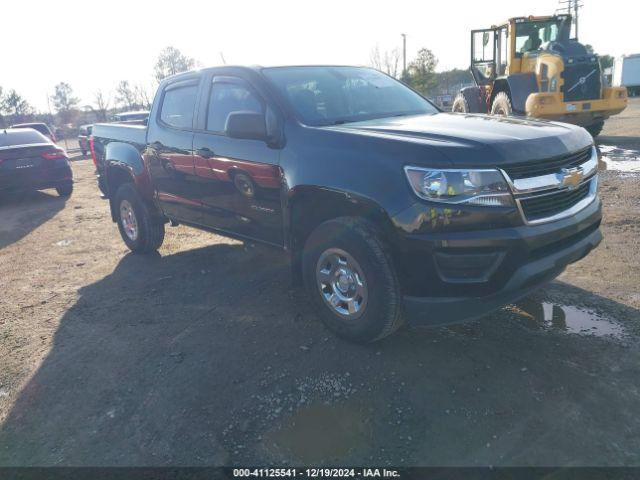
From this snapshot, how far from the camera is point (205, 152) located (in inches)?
171

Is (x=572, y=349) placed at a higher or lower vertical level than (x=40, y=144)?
lower

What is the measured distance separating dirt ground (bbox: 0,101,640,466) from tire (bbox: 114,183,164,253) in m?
0.96

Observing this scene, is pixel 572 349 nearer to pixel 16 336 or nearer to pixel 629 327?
pixel 629 327

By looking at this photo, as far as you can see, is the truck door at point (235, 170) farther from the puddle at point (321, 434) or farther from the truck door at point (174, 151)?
the puddle at point (321, 434)

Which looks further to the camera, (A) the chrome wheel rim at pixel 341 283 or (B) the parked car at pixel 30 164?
(B) the parked car at pixel 30 164

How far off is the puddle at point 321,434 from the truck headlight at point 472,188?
1.30 m

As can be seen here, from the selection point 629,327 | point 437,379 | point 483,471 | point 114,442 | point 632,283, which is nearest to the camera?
point 483,471

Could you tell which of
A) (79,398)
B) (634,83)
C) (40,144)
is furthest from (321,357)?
(634,83)

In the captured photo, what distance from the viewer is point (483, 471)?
2.29 m

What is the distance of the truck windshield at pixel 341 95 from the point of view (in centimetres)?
382

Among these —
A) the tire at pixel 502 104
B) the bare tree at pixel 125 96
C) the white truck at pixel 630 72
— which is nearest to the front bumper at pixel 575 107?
the tire at pixel 502 104

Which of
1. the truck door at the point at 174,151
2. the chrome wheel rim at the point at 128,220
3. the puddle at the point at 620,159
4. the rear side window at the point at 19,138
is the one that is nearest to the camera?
the truck door at the point at 174,151

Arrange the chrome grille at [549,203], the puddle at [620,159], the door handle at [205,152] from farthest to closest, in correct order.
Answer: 1. the puddle at [620,159]
2. the door handle at [205,152]
3. the chrome grille at [549,203]

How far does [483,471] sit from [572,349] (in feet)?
4.28
